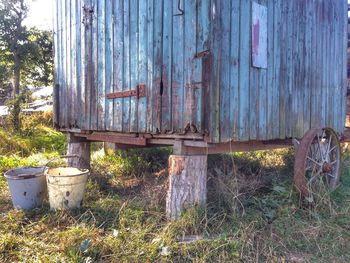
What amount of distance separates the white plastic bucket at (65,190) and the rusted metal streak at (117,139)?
2.62ft

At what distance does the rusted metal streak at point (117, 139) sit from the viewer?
17.6ft

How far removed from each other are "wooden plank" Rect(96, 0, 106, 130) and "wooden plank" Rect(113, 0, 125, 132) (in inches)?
11.1

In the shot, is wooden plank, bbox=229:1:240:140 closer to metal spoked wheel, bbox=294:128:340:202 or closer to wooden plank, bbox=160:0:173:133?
wooden plank, bbox=160:0:173:133

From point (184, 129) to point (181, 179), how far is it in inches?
25.0

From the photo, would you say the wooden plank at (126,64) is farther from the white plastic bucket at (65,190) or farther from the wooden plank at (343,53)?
the wooden plank at (343,53)

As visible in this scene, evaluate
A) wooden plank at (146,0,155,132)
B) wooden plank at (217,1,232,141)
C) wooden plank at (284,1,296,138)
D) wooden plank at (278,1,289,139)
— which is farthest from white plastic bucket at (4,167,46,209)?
wooden plank at (284,1,296,138)

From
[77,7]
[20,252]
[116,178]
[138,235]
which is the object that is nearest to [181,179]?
[138,235]

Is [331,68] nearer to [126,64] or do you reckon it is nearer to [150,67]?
[150,67]

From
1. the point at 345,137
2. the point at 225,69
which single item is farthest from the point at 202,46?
the point at 345,137

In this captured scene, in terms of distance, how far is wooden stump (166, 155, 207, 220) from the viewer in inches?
182

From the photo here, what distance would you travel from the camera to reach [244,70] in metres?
4.73

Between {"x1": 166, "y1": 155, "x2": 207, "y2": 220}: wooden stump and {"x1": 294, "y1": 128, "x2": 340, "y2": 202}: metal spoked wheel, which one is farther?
{"x1": 294, "y1": 128, "x2": 340, "y2": 202}: metal spoked wheel

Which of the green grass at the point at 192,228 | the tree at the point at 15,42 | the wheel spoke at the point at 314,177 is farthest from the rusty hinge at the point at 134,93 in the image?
the tree at the point at 15,42

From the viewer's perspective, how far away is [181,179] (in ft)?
15.3
